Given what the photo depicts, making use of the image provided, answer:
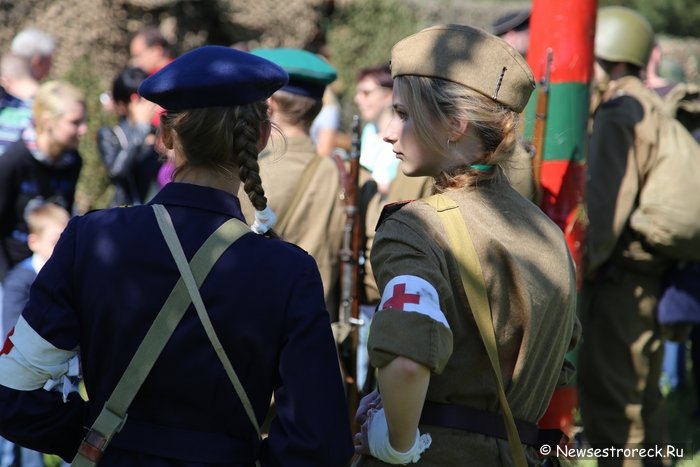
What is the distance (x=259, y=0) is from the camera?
11344mm

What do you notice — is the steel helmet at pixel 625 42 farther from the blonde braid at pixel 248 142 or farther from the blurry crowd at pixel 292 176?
the blonde braid at pixel 248 142

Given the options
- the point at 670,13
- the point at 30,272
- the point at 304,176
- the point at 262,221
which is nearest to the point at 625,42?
the point at 304,176

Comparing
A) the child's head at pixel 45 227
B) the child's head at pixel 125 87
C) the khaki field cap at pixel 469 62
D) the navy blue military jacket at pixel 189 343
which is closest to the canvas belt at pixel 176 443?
the navy blue military jacket at pixel 189 343

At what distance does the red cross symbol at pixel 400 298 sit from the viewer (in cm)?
211

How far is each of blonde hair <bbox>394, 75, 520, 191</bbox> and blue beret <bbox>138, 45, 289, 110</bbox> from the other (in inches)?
13.1

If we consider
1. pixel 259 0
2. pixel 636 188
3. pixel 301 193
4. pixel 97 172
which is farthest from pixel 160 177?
pixel 259 0

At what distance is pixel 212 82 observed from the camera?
84.9 inches

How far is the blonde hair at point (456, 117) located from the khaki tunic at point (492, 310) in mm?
58

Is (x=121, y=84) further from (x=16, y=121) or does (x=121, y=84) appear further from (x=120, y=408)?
(x=120, y=408)

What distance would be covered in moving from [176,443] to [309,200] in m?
2.12

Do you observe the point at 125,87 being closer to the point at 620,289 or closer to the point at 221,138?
the point at 620,289

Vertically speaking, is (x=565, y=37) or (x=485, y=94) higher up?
(x=485, y=94)

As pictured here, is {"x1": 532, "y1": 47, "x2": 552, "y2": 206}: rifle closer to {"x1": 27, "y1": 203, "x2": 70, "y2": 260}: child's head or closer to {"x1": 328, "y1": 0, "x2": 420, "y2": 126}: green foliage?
{"x1": 27, "y1": 203, "x2": 70, "y2": 260}: child's head

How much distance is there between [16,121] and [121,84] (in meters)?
1.26
